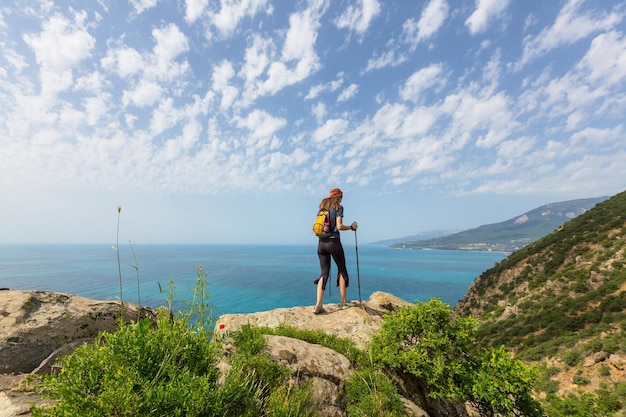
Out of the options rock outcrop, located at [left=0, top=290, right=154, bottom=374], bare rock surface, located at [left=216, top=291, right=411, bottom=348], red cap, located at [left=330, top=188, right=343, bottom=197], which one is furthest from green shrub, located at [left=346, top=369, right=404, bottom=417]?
red cap, located at [left=330, top=188, right=343, bottom=197]

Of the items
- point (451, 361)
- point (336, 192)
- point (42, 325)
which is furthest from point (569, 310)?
point (42, 325)

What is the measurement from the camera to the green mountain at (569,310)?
2161cm

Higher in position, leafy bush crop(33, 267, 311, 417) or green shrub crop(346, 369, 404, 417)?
leafy bush crop(33, 267, 311, 417)

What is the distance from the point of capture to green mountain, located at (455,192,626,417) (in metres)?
21.6

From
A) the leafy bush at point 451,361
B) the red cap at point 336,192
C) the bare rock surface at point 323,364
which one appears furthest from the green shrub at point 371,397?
the red cap at point 336,192

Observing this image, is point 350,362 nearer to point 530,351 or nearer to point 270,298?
point 530,351

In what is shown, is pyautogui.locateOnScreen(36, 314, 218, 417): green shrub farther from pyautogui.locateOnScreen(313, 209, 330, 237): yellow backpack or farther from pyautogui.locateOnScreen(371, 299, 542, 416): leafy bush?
pyautogui.locateOnScreen(313, 209, 330, 237): yellow backpack

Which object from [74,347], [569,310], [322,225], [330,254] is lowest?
[569,310]

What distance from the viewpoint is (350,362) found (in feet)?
19.4

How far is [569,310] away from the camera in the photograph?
37500mm

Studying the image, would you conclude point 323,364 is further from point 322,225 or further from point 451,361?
point 322,225

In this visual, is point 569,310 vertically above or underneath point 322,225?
underneath

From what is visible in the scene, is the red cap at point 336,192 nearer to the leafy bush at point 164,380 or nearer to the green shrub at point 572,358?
the leafy bush at point 164,380

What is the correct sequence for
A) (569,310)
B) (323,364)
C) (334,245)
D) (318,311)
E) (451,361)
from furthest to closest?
1. (569,310)
2. (318,311)
3. (334,245)
4. (451,361)
5. (323,364)
